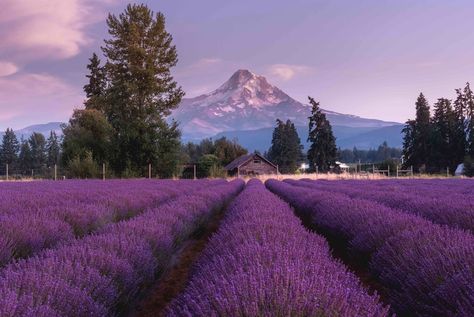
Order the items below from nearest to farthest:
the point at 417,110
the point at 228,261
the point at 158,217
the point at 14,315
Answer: the point at 14,315 → the point at 228,261 → the point at 158,217 → the point at 417,110

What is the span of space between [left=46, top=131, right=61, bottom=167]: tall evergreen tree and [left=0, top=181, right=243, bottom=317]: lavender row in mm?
94815

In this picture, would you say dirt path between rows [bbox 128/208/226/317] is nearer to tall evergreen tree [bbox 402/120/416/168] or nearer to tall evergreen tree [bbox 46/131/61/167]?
tall evergreen tree [bbox 402/120/416/168]

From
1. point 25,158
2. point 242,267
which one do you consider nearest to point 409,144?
point 242,267

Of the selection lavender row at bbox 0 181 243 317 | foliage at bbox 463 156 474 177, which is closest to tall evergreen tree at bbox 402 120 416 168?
foliage at bbox 463 156 474 177

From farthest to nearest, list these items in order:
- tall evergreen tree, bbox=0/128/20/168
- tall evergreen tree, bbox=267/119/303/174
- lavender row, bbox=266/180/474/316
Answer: tall evergreen tree, bbox=0/128/20/168
tall evergreen tree, bbox=267/119/303/174
lavender row, bbox=266/180/474/316

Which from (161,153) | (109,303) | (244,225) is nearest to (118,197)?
(244,225)

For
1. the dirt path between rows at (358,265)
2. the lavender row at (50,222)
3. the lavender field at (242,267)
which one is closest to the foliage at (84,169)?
the lavender row at (50,222)

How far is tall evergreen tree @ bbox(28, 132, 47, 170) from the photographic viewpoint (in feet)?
320

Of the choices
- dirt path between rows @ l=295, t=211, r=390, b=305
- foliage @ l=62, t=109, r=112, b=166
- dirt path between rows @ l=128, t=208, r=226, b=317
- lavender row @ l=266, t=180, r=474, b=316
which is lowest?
dirt path between rows @ l=128, t=208, r=226, b=317

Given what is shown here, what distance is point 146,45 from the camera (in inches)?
1459

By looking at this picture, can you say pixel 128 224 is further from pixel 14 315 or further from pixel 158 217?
pixel 14 315

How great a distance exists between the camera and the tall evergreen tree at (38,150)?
97500 mm

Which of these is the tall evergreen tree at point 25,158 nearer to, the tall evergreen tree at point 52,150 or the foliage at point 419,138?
the tall evergreen tree at point 52,150

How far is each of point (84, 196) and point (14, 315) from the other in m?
7.45
